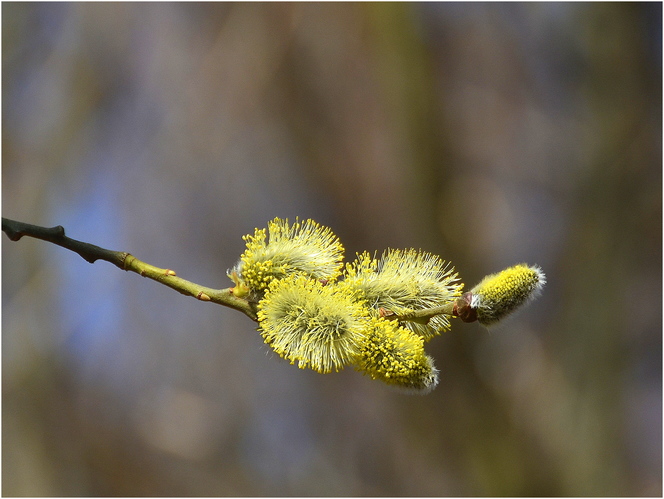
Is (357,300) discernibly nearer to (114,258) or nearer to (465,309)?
(465,309)

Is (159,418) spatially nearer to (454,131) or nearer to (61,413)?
(61,413)

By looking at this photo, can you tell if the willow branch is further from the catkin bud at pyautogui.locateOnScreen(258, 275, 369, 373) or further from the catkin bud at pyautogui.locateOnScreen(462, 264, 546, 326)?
the catkin bud at pyautogui.locateOnScreen(462, 264, 546, 326)

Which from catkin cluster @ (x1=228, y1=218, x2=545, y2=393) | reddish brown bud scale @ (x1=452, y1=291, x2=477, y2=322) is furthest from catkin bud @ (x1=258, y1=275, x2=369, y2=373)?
reddish brown bud scale @ (x1=452, y1=291, x2=477, y2=322)

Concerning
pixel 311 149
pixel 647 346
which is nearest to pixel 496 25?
pixel 311 149

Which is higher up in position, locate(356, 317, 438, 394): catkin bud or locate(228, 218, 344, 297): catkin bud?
locate(228, 218, 344, 297): catkin bud

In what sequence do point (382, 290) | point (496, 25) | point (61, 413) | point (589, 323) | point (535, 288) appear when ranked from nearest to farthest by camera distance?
point (535, 288) < point (382, 290) < point (589, 323) < point (61, 413) < point (496, 25)

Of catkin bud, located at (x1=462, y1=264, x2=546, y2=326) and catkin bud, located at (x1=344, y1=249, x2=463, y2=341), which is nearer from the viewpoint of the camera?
catkin bud, located at (x1=462, y1=264, x2=546, y2=326)
